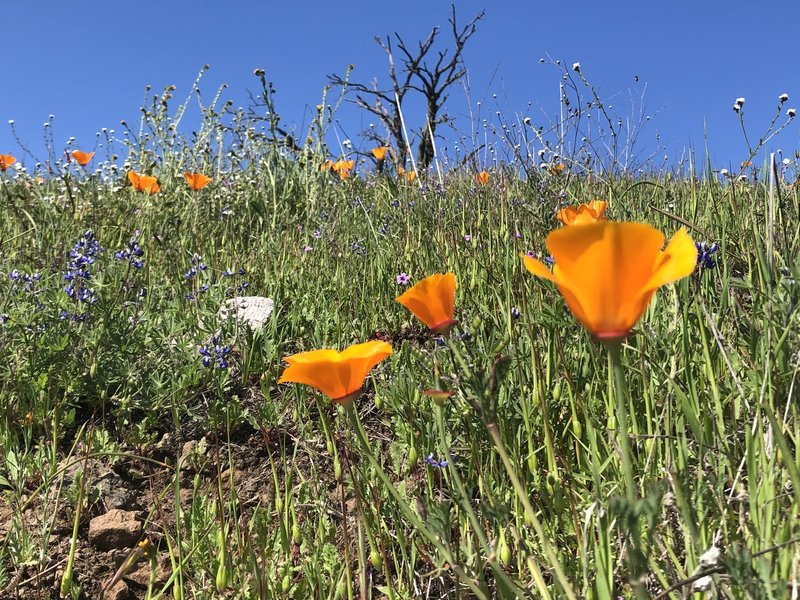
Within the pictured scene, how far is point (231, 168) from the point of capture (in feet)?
20.4

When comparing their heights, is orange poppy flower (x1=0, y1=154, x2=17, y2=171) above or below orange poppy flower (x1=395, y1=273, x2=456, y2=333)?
above

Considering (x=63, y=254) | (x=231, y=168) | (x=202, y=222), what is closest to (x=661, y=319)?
(x=63, y=254)

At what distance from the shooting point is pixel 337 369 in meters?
0.92

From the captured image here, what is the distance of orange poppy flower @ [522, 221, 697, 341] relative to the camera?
616 millimetres

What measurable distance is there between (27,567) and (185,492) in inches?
17.7

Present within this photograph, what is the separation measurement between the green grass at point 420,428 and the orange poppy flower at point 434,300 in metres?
0.12

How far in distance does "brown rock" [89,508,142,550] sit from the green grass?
0.04m

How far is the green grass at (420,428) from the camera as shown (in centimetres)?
102

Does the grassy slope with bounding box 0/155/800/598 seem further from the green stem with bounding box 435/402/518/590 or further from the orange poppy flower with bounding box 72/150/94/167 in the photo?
the orange poppy flower with bounding box 72/150/94/167

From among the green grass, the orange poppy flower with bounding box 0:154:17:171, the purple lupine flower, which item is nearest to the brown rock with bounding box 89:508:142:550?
the green grass

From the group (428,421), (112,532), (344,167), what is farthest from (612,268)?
(344,167)

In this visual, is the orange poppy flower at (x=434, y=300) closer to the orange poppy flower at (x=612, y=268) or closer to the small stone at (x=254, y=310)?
the orange poppy flower at (x=612, y=268)

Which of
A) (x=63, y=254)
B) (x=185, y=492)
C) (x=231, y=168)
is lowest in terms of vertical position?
(x=185, y=492)

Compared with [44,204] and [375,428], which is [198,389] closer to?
[375,428]
